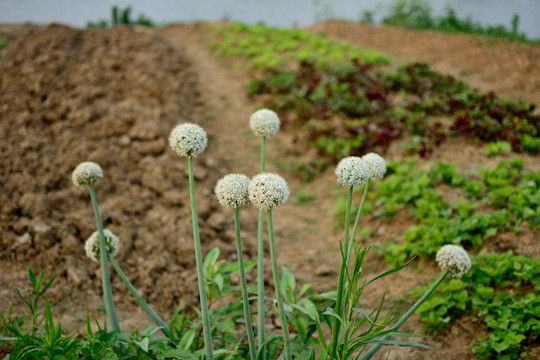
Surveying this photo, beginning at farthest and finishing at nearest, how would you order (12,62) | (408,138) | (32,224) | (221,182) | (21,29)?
(21,29), (12,62), (408,138), (32,224), (221,182)

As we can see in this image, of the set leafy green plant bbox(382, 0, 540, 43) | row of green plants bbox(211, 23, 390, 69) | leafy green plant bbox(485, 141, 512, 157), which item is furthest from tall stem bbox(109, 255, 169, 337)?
leafy green plant bbox(382, 0, 540, 43)

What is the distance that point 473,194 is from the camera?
3645 mm

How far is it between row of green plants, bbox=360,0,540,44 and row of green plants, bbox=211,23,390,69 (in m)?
2.38

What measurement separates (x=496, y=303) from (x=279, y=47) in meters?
6.55

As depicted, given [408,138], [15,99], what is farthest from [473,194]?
[15,99]

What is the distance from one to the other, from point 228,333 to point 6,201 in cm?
230

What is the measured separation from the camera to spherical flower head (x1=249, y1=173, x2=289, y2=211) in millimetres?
1546

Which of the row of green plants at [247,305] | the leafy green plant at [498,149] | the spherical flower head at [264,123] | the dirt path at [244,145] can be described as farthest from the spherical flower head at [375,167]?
the leafy green plant at [498,149]

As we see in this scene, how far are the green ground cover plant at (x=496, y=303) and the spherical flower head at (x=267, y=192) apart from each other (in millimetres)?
1638

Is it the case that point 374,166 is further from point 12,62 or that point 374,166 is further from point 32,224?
point 12,62

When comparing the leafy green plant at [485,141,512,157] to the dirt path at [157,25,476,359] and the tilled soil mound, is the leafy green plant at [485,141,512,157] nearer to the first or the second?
the dirt path at [157,25,476,359]

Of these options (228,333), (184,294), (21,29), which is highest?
(21,29)

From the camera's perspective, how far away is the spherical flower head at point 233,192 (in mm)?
1592

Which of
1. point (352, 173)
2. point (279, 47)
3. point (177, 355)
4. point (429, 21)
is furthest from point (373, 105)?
point (429, 21)
